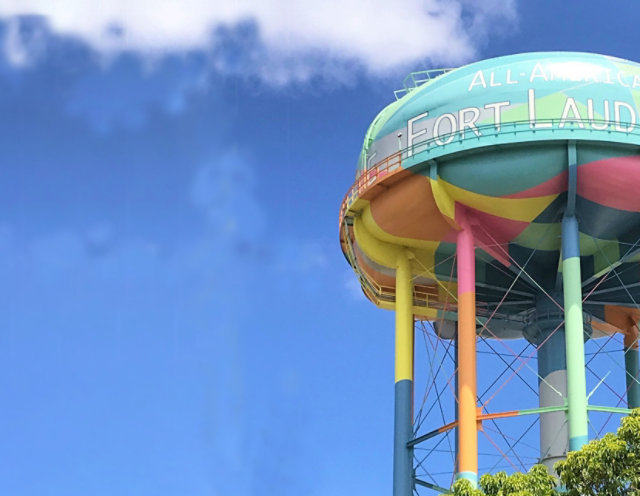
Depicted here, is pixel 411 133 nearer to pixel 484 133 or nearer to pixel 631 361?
pixel 484 133

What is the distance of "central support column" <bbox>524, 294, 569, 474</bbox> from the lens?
33.0 m

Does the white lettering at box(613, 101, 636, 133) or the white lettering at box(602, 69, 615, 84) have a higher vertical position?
the white lettering at box(602, 69, 615, 84)

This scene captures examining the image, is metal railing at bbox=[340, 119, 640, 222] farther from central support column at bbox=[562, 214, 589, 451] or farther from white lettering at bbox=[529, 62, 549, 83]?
central support column at bbox=[562, 214, 589, 451]

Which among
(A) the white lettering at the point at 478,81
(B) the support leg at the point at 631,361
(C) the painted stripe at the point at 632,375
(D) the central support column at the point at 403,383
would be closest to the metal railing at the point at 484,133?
(A) the white lettering at the point at 478,81

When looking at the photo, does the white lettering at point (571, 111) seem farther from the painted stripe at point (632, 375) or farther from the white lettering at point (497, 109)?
the painted stripe at point (632, 375)

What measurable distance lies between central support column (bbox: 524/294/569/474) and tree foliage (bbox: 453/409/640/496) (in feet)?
23.8

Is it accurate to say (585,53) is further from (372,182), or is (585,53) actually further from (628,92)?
(372,182)

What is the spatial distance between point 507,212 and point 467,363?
3.93 metres

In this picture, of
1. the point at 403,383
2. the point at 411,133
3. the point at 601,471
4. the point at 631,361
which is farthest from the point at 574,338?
the point at 631,361

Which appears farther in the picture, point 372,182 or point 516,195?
point 372,182

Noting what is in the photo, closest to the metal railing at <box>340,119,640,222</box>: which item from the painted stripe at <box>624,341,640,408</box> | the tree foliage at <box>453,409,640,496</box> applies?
the tree foliage at <box>453,409,640,496</box>

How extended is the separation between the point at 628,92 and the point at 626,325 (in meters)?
9.36

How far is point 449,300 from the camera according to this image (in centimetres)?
3681

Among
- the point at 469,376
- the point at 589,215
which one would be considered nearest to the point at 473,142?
the point at 589,215
